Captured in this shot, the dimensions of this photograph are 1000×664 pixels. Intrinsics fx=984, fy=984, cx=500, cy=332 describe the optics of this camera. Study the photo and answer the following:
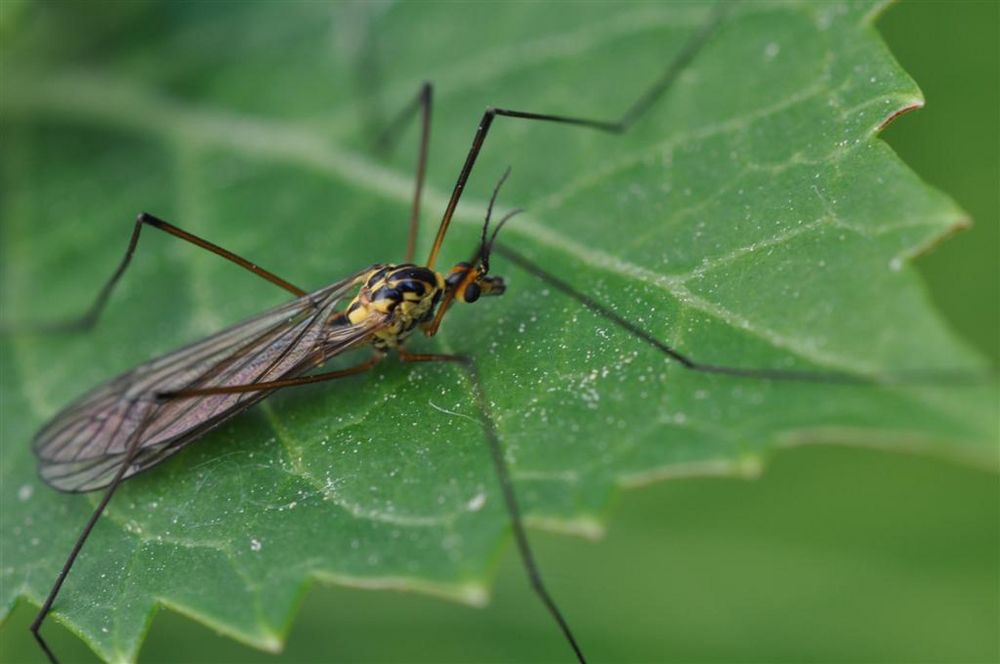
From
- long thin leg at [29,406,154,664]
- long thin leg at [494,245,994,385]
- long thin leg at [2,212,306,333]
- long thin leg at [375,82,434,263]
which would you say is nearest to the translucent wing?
long thin leg at [29,406,154,664]

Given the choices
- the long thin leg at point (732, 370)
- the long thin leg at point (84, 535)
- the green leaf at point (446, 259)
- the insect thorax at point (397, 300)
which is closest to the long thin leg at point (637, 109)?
the green leaf at point (446, 259)

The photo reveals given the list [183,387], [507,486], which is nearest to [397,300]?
[183,387]

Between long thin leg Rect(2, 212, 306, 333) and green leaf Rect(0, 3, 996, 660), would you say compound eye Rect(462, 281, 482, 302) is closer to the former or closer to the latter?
green leaf Rect(0, 3, 996, 660)

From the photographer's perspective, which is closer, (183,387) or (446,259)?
(183,387)

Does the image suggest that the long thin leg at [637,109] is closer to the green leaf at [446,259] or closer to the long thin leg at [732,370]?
the green leaf at [446,259]

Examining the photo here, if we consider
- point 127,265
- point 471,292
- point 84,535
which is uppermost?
point 127,265

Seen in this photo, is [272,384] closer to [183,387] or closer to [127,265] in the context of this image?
[183,387]

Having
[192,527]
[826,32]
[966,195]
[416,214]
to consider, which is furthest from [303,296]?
[966,195]
